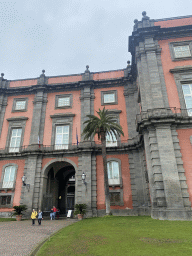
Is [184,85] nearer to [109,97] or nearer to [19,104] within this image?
[109,97]

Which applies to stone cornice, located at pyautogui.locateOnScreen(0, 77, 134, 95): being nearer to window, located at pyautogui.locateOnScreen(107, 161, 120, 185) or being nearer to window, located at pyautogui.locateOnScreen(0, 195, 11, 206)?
window, located at pyautogui.locateOnScreen(107, 161, 120, 185)

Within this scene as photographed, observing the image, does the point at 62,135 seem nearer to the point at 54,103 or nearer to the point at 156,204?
the point at 54,103

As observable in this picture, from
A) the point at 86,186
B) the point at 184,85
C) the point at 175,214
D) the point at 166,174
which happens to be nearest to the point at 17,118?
the point at 86,186

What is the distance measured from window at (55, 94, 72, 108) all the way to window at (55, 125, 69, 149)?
2938 millimetres

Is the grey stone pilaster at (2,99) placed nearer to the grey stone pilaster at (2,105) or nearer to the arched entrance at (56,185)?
the grey stone pilaster at (2,105)

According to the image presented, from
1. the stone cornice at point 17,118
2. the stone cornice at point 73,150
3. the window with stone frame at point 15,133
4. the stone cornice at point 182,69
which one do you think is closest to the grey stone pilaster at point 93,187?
the stone cornice at point 73,150

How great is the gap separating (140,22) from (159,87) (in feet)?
26.9

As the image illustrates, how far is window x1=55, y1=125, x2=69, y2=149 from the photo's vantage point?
22.8 meters

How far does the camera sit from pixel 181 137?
15.8m

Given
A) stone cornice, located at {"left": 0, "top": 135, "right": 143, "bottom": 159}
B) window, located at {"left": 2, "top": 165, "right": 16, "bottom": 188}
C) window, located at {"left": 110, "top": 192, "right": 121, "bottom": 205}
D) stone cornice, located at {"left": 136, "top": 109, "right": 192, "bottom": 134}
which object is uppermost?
stone cornice, located at {"left": 136, "top": 109, "right": 192, "bottom": 134}

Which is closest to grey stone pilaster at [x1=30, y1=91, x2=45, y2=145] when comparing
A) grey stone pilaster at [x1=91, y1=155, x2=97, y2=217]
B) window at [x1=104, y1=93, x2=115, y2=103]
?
grey stone pilaster at [x1=91, y1=155, x2=97, y2=217]

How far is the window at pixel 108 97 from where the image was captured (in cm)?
2454

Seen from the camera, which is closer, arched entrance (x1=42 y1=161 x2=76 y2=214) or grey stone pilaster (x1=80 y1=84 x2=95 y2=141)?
arched entrance (x1=42 y1=161 x2=76 y2=214)

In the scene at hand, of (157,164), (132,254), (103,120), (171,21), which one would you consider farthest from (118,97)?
(132,254)
